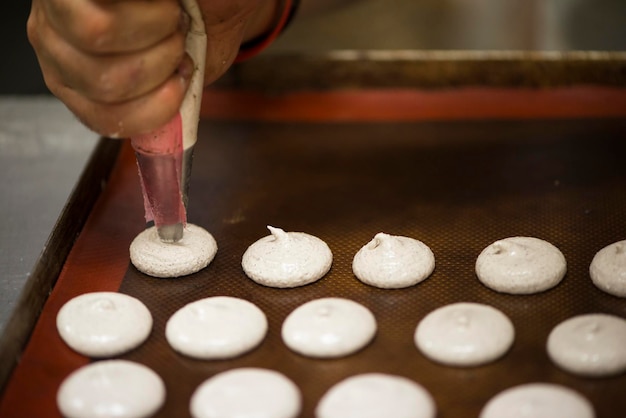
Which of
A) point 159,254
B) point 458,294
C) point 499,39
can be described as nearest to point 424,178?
point 458,294

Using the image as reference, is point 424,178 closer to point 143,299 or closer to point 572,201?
point 572,201

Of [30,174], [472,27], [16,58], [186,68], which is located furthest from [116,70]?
[472,27]

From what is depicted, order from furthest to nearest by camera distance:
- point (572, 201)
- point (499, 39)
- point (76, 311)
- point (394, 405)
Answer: point (499, 39) → point (572, 201) → point (76, 311) → point (394, 405)

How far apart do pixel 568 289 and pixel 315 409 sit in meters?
0.59

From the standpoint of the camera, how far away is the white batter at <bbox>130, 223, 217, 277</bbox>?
164 centimetres

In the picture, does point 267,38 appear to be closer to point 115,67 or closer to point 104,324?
point 115,67

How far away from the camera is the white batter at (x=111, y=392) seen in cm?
129

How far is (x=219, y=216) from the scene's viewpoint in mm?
1875

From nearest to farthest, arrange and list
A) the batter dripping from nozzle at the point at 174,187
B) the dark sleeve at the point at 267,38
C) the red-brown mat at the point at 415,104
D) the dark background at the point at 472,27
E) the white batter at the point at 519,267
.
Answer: the batter dripping from nozzle at the point at 174,187, the white batter at the point at 519,267, the dark sleeve at the point at 267,38, the red-brown mat at the point at 415,104, the dark background at the point at 472,27

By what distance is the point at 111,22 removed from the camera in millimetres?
1239

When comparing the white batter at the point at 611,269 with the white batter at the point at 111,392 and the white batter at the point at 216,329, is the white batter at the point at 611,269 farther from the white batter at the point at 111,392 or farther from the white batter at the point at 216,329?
the white batter at the point at 111,392

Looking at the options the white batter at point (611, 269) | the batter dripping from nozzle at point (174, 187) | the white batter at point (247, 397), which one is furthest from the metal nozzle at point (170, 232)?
the white batter at point (611, 269)

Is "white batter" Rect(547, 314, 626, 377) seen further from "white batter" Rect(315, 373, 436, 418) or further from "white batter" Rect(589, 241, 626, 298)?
"white batter" Rect(315, 373, 436, 418)

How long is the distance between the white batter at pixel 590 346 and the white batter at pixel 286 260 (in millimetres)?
480
